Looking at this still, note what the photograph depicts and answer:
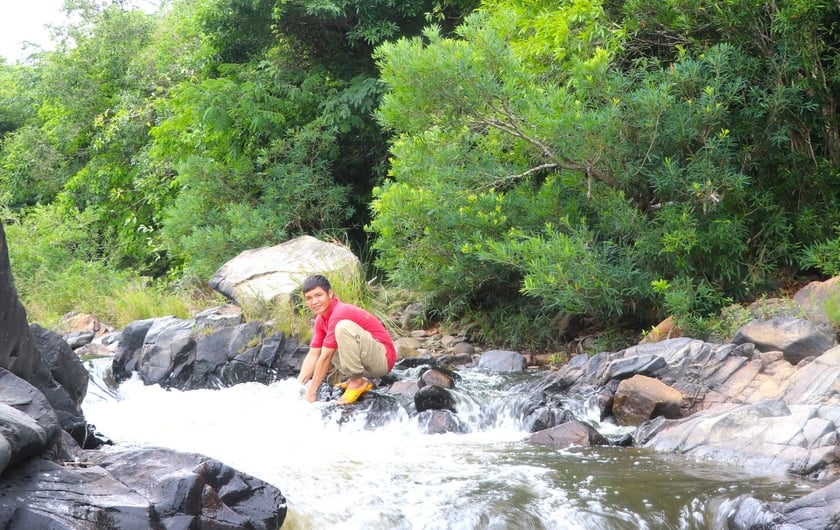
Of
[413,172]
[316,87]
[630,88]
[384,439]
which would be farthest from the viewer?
[316,87]

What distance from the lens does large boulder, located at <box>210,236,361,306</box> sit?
10.6 meters

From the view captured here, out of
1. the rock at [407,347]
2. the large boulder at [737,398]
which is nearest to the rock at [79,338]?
the rock at [407,347]

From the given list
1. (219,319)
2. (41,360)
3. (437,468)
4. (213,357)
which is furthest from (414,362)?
(41,360)


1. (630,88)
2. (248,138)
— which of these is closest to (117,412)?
(630,88)

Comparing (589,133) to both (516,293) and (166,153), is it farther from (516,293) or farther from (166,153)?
(166,153)

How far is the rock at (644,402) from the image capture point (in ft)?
23.1

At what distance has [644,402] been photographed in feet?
23.2

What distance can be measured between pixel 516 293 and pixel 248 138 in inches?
228

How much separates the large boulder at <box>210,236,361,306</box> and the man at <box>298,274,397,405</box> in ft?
8.45

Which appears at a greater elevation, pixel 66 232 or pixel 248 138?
pixel 248 138

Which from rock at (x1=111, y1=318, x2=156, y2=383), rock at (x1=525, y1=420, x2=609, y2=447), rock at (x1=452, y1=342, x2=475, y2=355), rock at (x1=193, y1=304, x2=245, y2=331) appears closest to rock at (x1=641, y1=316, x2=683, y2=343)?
rock at (x1=452, y1=342, x2=475, y2=355)

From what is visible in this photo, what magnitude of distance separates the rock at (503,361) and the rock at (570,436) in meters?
2.81

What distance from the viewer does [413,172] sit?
10594mm

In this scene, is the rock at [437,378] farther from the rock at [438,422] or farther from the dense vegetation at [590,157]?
the dense vegetation at [590,157]
